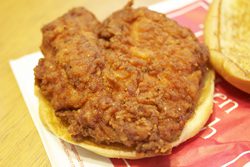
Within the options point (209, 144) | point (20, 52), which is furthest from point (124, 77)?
point (20, 52)

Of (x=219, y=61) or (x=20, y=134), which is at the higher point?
(x=219, y=61)

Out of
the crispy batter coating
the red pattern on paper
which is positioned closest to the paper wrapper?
the red pattern on paper

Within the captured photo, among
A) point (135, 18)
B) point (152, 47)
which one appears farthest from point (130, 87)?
point (135, 18)

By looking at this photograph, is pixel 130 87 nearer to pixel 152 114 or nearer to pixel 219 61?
pixel 152 114

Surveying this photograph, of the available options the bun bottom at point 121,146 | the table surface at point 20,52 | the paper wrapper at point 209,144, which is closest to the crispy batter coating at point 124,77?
the bun bottom at point 121,146

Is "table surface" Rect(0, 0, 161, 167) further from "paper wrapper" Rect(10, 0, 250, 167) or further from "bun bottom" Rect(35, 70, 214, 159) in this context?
"bun bottom" Rect(35, 70, 214, 159)
